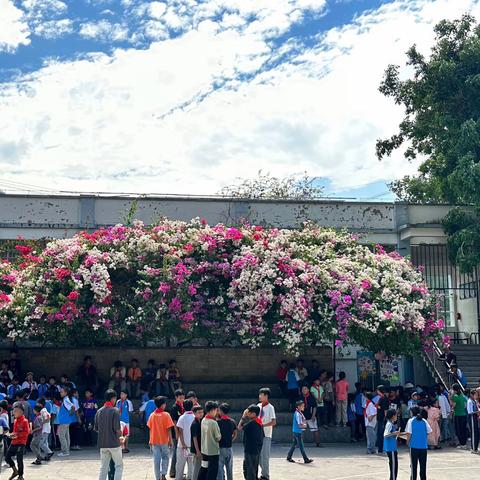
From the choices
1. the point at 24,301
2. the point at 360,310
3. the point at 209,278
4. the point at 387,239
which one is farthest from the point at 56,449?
the point at 387,239

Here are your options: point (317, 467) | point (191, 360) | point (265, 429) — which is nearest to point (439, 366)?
point (191, 360)

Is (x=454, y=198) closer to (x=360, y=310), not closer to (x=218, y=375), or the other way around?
(x=360, y=310)

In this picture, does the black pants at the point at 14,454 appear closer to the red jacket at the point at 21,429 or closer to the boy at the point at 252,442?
the red jacket at the point at 21,429

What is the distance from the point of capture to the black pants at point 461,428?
53.8ft

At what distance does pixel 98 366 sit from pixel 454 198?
548 inches

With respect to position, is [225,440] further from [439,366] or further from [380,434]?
[439,366]

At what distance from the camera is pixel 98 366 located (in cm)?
1992

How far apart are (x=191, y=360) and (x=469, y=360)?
895 centimetres

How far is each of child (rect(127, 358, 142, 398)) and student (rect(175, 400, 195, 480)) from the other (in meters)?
6.84

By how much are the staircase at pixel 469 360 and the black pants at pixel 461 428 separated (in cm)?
388

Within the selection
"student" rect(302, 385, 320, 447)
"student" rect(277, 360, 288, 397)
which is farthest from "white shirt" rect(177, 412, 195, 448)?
"student" rect(277, 360, 288, 397)

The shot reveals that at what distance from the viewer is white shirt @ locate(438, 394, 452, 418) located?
1677 centimetres

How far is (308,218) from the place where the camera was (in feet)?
77.0

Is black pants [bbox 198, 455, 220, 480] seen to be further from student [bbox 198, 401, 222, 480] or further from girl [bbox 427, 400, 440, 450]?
girl [bbox 427, 400, 440, 450]
